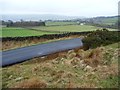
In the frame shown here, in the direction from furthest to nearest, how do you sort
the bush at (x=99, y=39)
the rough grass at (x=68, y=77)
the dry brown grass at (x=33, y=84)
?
1. the bush at (x=99, y=39)
2. the rough grass at (x=68, y=77)
3. the dry brown grass at (x=33, y=84)

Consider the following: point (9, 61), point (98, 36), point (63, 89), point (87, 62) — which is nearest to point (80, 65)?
point (87, 62)

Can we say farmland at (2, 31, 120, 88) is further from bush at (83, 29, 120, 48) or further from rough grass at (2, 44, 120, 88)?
bush at (83, 29, 120, 48)

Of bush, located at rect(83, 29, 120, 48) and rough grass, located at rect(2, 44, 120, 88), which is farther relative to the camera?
bush, located at rect(83, 29, 120, 48)

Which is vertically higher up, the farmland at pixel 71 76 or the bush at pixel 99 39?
the bush at pixel 99 39

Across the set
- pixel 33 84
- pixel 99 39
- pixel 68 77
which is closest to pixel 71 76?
pixel 68 77

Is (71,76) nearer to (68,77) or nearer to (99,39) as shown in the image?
(68,77)

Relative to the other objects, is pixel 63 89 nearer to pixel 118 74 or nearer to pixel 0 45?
pixel 118 74

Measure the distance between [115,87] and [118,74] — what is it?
1657mm

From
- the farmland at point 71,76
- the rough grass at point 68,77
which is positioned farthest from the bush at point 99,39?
the rough grass at point 68,77

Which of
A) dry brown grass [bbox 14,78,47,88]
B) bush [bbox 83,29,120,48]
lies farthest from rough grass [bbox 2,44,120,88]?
bush [bbox 83,29,120,48]

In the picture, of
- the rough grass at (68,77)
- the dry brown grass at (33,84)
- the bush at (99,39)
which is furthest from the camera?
the bush at (99,39)

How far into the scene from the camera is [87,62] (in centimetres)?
1652

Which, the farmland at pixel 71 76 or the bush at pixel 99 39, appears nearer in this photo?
the farmland at pixel 71 76

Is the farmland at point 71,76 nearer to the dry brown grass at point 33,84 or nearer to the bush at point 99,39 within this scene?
the dry brown grass at point 33,84
